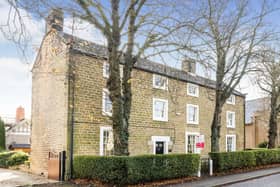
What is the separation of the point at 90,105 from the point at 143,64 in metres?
5.88

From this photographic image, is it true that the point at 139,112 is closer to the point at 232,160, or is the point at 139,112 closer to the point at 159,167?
the point at 159,167

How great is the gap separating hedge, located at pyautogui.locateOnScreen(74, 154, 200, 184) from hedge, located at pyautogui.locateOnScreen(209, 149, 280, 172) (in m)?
2.39

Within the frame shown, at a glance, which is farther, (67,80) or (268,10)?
(268,10)

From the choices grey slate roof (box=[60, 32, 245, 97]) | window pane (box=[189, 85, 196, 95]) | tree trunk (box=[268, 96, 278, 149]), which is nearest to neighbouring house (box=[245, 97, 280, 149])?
grey slate roof (box=[60, 32, 245, 97])

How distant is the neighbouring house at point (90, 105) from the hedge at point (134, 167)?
6.93 feet

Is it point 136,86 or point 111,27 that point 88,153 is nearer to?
point 136,86

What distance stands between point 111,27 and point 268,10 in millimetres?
10349

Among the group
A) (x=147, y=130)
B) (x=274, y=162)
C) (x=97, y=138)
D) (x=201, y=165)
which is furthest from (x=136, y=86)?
(x=274, y=162)

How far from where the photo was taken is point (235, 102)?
1235 inches

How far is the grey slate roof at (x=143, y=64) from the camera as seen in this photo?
59.7ft

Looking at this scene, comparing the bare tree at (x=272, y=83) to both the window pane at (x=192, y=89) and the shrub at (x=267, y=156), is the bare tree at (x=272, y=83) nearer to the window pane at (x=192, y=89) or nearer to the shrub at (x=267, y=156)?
the shrub at (x=267, y=156)

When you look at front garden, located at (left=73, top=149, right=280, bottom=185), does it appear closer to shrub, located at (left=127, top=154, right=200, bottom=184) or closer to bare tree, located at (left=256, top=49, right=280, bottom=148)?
shrub, located at (left=127, top=154, right=200, bottom=184)

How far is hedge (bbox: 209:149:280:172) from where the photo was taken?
19.7 meters

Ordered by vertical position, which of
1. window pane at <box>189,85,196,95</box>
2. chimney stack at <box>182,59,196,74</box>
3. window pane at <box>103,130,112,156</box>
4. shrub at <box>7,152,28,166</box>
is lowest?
shrub at <box>7,152,28,166</box>
